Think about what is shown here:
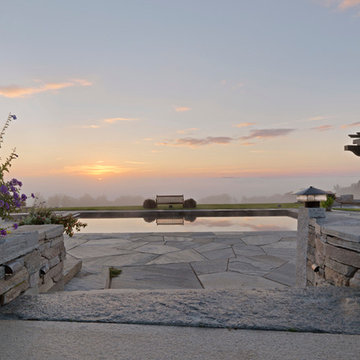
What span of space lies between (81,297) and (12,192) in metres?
1.33

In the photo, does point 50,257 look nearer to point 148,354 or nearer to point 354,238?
point 148,354

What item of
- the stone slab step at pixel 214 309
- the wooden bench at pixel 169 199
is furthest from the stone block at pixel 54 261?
the wooden bench at pixel 169 199

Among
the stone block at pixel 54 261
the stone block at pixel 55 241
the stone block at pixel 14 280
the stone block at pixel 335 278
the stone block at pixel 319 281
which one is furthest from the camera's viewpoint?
the stone block at pixel 55 241

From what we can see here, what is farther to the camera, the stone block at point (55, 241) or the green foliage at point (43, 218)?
the green foliage at point (43, 218)

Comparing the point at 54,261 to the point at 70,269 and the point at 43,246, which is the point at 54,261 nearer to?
the point at 43,246

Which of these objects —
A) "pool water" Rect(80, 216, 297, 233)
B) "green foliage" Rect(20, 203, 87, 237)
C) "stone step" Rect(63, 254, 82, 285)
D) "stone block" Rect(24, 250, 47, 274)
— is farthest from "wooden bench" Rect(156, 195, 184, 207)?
"stone block" Rect(24, 250, 47, 274)

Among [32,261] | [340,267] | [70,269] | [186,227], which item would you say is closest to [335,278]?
[340,267]

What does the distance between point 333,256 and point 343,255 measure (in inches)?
10.0

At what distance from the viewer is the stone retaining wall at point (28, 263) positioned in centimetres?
276

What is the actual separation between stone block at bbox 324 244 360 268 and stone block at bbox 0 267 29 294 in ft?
11.6

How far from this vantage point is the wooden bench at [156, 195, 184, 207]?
1822 centimetres

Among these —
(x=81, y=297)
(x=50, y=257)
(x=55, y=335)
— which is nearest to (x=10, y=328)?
(x=55, y=335)

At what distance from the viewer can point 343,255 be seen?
346 centimetres

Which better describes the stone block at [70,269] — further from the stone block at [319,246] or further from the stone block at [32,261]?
the stone block at [319,246]
